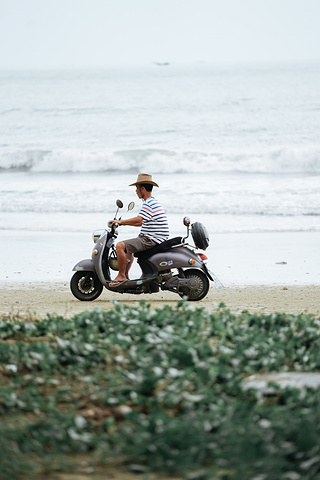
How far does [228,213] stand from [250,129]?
20767 mm

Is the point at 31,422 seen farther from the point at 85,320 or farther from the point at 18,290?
the point at 18,290

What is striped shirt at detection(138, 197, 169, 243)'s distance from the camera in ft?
29.6

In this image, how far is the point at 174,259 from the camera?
9133 millimetres

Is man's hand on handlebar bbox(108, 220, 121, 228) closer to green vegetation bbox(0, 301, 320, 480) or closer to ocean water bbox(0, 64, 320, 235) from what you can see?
green vegetation bbox(0, 301, 320, 480)

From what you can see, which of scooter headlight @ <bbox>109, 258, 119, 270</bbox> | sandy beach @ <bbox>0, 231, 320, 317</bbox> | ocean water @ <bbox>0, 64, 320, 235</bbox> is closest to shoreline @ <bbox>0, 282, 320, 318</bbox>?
sandy beach @ <bbox>0, 231, 320, 317</bbox>

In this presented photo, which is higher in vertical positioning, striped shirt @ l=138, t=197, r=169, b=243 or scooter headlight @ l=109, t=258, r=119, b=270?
striped shirt @ l=138, t=197, r=169, b=243

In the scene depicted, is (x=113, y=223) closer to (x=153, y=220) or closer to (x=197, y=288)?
(x=153, y=220)

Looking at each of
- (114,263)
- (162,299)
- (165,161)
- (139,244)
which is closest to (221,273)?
(162,299)

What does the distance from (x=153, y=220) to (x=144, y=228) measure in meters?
0.16

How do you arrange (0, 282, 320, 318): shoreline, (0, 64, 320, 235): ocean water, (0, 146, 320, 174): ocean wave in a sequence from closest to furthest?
(0, 282, 320, 318): shoreline → (0, 64, 320, 235): ocean water → (0, 146, 320, 174): ocean wave

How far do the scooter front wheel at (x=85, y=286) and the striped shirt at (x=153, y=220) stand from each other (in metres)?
0.94

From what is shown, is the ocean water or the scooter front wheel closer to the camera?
the scooter front wheel

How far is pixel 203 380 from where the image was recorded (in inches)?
178

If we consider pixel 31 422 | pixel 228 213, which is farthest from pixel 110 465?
pixel 228 213
